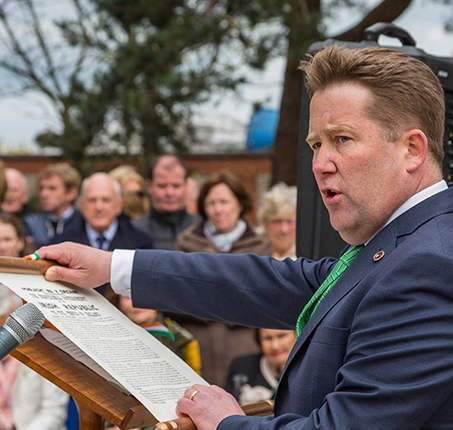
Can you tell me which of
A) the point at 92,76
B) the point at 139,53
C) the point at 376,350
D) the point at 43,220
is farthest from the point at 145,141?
the point at 376,350

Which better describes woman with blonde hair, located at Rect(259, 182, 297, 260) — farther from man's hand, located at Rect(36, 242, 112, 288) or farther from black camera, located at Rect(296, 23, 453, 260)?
man's hand, located at Rect(36, 242, 112, 288)

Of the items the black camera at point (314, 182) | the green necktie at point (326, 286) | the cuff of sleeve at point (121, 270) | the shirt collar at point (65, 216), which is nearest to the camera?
the green necktie at point (326, 286)

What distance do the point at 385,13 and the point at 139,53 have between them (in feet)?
18.1

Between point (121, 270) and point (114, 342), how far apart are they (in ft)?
1.25

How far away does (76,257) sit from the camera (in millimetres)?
1839

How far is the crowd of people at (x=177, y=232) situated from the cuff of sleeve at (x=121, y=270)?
1330mm

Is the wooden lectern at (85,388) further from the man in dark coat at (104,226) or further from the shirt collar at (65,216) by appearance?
the shirt collar at (65,216)

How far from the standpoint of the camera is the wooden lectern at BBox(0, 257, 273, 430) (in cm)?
146

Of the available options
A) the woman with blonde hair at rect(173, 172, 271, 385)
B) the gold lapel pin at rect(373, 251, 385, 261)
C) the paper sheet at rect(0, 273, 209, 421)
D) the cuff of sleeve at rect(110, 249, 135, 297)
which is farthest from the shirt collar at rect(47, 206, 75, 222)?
the gold lapel pin at rect(373, 251, 385, 261)

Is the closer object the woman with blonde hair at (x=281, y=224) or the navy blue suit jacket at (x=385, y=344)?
the navy blue suit jacket at (x=385, y=344)

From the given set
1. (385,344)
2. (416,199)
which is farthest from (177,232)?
(385,344)

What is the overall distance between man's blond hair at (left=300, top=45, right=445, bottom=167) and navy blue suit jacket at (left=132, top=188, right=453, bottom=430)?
16cm

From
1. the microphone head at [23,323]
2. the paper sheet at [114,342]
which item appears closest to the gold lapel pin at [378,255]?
the paper sheet at [114,342]

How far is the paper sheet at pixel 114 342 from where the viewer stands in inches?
59.0
